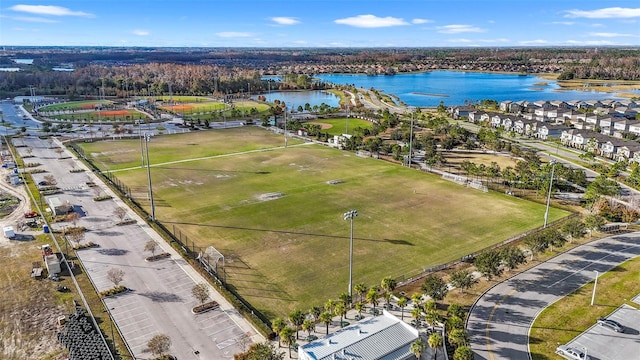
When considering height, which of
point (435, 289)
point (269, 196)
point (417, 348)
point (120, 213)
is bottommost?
point (417, 348)

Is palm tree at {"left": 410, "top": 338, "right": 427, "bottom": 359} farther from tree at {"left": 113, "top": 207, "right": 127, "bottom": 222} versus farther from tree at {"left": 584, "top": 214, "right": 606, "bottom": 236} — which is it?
tree at {"left": 113, "top": 207, "right": 127, "bottom": 222}

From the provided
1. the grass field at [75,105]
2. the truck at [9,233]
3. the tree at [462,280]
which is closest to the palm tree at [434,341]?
the tree at [462,280]

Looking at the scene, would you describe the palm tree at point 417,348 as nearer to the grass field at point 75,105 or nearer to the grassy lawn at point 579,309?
the grassy lawn at point 579,309

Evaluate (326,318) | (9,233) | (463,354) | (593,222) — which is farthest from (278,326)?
(593,222)

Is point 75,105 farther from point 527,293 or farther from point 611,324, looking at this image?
point 611,324

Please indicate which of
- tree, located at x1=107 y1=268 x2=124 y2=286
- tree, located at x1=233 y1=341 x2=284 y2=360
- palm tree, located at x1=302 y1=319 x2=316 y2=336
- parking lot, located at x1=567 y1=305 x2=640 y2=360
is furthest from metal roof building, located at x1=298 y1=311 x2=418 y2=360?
tree, located at x1=107 y1=268 x2=124 y2=286

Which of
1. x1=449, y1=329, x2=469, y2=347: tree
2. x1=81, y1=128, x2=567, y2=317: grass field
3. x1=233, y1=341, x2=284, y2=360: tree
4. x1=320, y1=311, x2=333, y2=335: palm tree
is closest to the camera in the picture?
x1=233, y1=341, x2=284, y2=360: tree

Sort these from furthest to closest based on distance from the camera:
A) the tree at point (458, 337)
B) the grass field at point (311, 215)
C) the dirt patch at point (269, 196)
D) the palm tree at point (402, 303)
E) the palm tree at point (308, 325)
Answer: the dirt patch at point (269, 196) → the grass field at point (311, 215) → the palm tree at point (402, 303) → the palm tree at point (308, 325) → the tree at point (458, 337)
